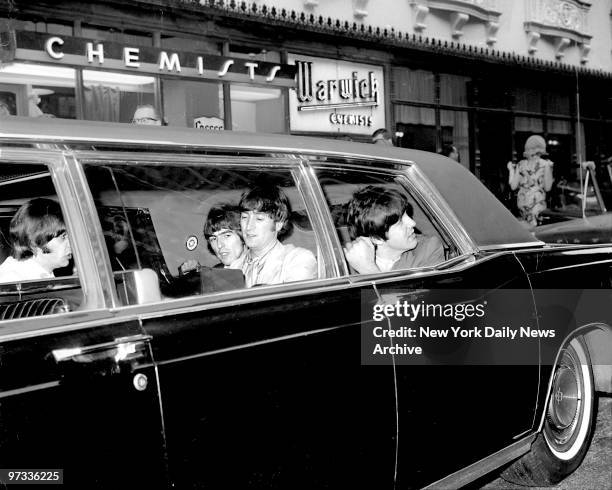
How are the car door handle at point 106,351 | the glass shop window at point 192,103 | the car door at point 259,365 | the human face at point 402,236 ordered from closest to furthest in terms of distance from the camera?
1. the car door handle at point 106,351
2. the car door at point 259,365
3. the human face at point 402,236
4. the glass shop window at point 192,103

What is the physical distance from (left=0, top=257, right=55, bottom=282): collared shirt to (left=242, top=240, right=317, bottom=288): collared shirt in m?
0.91

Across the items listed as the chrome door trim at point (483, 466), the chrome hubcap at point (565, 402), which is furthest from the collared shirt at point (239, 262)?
the chrome hubcap at point (565, 402)

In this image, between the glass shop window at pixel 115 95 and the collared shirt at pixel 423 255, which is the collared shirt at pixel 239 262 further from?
the glass shop window at pixel 115 95

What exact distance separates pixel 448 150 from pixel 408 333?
8.52m

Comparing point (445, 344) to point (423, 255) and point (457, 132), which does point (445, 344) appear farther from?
point (457, 132)

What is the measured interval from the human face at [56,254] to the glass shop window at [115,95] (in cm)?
594

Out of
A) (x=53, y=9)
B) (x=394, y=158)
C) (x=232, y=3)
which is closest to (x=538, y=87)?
(x=232, y=3)

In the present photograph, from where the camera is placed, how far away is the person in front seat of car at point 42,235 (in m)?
3.11

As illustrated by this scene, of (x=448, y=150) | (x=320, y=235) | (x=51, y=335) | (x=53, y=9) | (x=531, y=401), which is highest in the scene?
(x=53, y=9)

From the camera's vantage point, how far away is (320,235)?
9.43 ft

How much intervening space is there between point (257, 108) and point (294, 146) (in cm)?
795

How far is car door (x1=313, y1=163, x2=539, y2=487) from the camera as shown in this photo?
9.11 feet

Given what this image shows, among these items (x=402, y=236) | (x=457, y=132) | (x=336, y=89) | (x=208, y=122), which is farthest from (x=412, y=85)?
(x=402, y=236)

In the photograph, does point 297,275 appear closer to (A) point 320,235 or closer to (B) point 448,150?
(A) point 320,235
